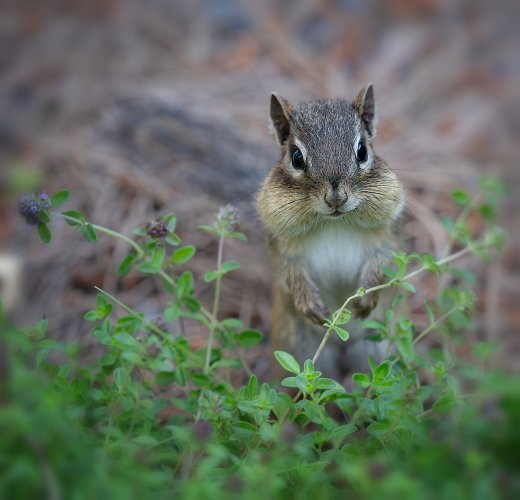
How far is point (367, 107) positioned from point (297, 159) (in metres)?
0.43

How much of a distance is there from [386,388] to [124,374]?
896 mm

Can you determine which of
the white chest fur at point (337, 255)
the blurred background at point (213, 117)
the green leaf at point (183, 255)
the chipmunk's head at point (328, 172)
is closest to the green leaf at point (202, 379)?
the green leaf at point (183, 255)

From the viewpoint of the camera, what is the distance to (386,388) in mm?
2781

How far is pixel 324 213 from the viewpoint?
10.8ft

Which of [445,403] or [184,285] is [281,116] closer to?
[184,285]

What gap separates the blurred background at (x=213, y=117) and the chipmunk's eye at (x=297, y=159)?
0.81 m

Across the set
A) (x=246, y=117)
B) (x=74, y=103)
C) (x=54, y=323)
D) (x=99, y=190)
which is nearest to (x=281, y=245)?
(x=54, y=323)

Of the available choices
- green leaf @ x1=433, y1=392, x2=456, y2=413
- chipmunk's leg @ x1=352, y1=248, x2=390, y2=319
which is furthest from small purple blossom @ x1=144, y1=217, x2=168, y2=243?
green leaf @ x1=433, y1=392, x2=456, y2=413

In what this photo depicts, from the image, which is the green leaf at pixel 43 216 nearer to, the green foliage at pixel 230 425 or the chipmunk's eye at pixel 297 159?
the green foliage at pixel 230 425

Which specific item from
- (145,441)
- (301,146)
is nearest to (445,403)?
(145,441)

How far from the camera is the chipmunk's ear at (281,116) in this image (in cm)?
358

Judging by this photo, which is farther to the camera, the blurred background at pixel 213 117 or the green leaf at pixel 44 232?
the blurred background at pixel 213 117

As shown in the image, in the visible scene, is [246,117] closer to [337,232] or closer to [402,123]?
[402,123]

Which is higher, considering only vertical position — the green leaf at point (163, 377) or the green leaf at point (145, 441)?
the green leaf at point (163, 377)
